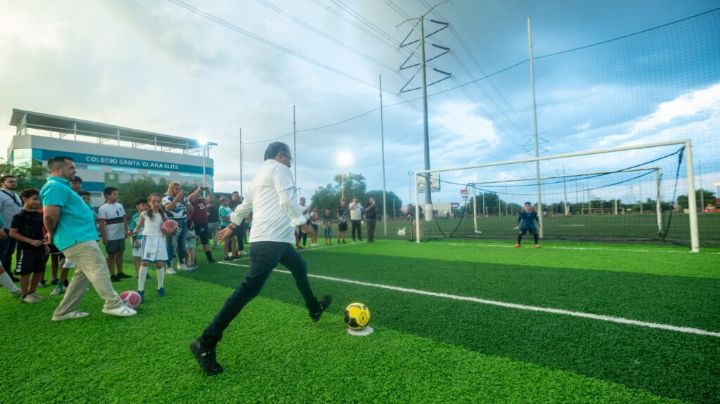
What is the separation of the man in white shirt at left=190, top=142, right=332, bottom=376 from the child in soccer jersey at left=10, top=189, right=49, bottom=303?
461 centimetres

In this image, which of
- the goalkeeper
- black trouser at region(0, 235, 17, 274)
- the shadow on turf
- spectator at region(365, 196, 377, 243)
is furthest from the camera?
spectator at region(365, 196, 377, 243)

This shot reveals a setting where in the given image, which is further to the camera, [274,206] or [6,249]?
[6,249]

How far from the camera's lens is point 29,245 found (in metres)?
5.41

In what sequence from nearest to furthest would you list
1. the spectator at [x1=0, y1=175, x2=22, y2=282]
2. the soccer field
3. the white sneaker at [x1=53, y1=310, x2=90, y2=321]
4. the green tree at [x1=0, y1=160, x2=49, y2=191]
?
the soccer field → the white sneaker at [x1=53, y1=310, x2=90, y2=321] → the spectator at [x1=0, y1=175, x2=22, y2=282] → the green tree at [x1=0, y1=160, x2=49, y2=191]

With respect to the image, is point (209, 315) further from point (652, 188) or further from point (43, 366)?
point (652, 188)

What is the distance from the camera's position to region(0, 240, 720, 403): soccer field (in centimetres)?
238

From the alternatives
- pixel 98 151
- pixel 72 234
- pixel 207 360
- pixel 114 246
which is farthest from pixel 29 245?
pixel 98 151

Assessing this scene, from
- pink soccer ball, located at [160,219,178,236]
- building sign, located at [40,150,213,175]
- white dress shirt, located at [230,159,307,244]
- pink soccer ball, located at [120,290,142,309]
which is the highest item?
building sign, located at [40,150,213,175]

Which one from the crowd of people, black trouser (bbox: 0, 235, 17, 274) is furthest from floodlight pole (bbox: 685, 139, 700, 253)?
black trouser (bbox: 0, 235, 17, 274)

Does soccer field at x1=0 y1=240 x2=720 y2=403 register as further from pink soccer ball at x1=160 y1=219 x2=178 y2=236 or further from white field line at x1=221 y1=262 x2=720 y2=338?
pink soccer ball at x1=160 y1=219 x2=178 y2=236

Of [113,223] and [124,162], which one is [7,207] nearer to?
[113,223]

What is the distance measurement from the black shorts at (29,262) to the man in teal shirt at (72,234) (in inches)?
77.3

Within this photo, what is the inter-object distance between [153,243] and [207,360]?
12.0ft

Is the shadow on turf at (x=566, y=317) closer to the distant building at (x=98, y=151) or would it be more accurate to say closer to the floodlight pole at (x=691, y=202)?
the floodlight pole at (x=691, y=202)
